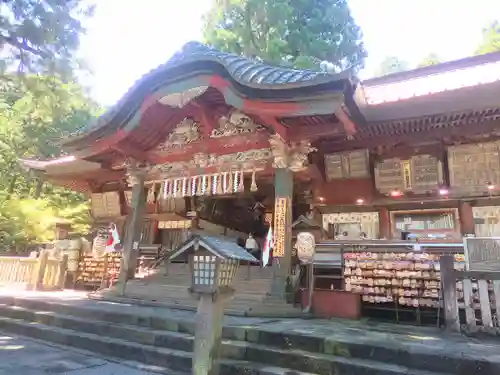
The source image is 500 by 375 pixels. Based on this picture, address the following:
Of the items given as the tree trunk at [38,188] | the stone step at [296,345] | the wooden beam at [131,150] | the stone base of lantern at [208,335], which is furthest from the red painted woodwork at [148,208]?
the tree trunk at [38,188]

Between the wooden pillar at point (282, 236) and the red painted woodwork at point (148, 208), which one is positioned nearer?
the wooden pillar at point (282, 236)

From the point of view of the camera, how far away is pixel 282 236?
8.05 m

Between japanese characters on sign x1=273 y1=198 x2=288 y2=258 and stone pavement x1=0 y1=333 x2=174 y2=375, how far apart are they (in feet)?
11.9

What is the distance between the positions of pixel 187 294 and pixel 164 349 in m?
3.29

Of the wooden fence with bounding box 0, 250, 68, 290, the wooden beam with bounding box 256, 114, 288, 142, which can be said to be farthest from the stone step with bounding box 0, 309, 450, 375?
the wooden beam with bounding box 256, 114, 288, 142

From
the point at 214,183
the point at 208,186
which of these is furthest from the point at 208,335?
the point at 208,186

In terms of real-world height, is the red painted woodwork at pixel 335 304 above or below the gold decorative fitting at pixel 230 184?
below

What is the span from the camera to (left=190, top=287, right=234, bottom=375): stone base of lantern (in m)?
4.36

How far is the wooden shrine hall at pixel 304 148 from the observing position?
Result: 7613 mm

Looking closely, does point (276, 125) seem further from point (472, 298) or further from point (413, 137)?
point (472, 298)

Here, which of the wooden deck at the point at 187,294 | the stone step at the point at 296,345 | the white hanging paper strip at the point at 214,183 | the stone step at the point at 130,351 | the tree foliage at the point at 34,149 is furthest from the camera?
the tree foliage at the point at 34,149

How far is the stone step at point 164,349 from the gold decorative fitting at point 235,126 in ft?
17.0

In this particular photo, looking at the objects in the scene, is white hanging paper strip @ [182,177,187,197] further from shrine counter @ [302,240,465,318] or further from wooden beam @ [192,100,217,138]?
shrine counter @ [302,240,465,318]

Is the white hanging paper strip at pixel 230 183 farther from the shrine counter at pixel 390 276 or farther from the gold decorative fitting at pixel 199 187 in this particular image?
the shrine counter at pixel 390 276
